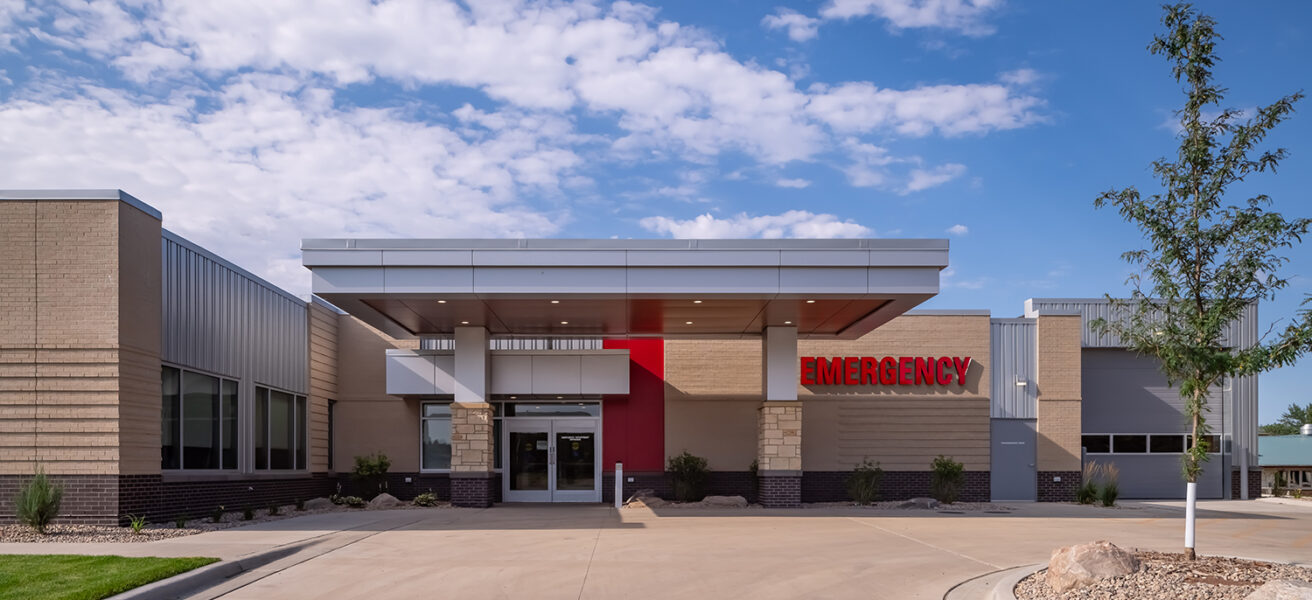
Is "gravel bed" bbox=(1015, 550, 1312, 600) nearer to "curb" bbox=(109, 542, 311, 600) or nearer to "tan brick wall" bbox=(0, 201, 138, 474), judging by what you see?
"curb" bbox=(109, 542, 311, 600)

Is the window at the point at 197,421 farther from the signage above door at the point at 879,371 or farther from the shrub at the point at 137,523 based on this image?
the signage above door at the point at 879,371

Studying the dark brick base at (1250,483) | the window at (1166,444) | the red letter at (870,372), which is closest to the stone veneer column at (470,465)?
the red letter at (870,372)

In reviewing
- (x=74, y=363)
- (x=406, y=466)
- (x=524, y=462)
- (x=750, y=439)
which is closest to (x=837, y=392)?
(x=750, y=439)

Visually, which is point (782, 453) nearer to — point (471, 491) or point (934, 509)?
point (934, 509)

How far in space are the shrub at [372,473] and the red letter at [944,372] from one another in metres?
14.5

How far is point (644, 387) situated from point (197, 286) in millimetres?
11713

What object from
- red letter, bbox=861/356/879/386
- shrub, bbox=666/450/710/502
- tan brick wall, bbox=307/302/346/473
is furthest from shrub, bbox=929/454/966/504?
tan brick wall, bbox=307/302/346/473

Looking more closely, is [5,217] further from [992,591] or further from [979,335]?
[979,335]

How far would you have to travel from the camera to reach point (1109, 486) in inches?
1040

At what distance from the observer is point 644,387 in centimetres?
2791

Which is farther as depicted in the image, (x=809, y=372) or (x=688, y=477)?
(x=809, y=372)

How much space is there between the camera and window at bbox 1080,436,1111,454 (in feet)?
97.7

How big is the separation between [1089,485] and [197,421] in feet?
69.4

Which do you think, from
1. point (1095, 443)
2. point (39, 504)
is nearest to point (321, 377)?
point (39, 504)
